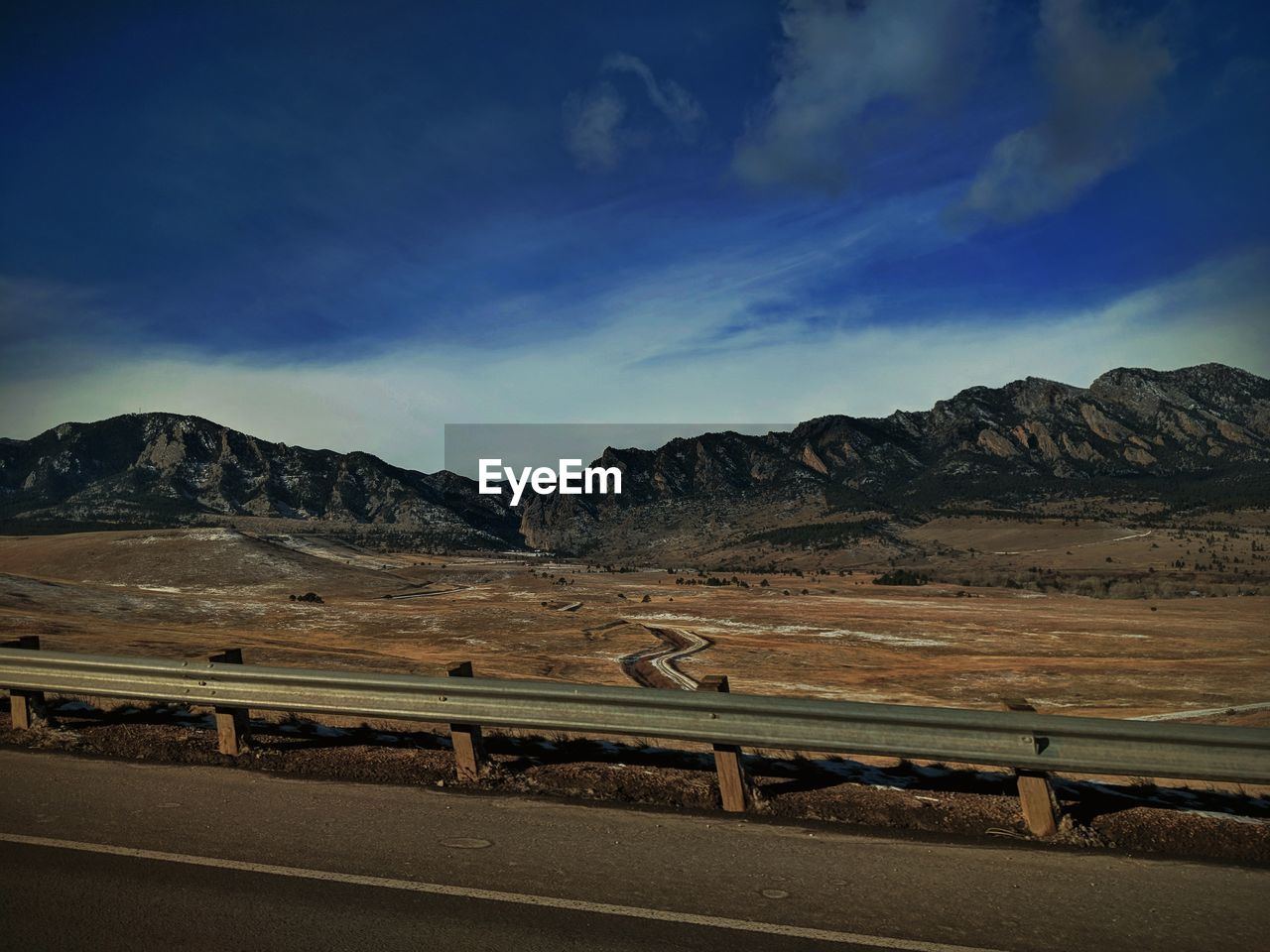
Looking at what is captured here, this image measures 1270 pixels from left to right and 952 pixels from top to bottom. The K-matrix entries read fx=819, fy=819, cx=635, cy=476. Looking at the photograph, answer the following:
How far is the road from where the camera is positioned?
4.80 m

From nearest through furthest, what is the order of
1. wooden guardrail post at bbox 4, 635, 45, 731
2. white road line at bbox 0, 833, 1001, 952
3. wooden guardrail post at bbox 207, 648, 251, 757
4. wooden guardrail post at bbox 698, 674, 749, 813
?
white road line at bbox 0, 833, 1001, 952
wooden guardrail post at bbox 698, 674, 749, 813
wooden guardrail post at bbox 207, 648, 251, 757
wooden guardrail post at bbox 4, 635, 45, 731

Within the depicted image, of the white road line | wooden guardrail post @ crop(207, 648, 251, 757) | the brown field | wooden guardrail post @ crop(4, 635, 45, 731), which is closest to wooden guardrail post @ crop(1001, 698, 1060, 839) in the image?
the white road line

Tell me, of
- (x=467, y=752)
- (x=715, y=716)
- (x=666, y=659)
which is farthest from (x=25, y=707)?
(x=666, y=659)

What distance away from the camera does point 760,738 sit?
6.97 m

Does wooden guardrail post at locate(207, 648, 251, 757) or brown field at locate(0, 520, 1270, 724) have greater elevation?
wooden guardrail post at locate(207, 648, 251, 757)

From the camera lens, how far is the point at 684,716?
7.11 meters

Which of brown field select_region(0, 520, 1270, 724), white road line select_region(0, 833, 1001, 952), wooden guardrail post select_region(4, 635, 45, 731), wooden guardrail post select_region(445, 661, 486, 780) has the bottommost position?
brown field select_region(0, 520, 1270, 724)

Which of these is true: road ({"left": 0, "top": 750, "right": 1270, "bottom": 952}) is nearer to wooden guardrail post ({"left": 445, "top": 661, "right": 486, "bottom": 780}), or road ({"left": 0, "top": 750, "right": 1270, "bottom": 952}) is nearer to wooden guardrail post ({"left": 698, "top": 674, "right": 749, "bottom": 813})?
wooden guardrail post ({"left": 698, "top": 674, "right": 749, "bottom": 813})

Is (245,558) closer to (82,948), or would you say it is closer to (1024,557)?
(82,948)

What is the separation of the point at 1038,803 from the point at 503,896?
4283 mm

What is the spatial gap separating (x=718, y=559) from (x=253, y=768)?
161349 mm

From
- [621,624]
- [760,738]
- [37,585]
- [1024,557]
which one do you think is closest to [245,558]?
[37,585]

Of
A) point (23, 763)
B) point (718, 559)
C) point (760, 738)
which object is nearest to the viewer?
point (760, 738)

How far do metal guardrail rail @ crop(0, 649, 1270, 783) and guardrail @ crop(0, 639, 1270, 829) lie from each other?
0.03 ft
